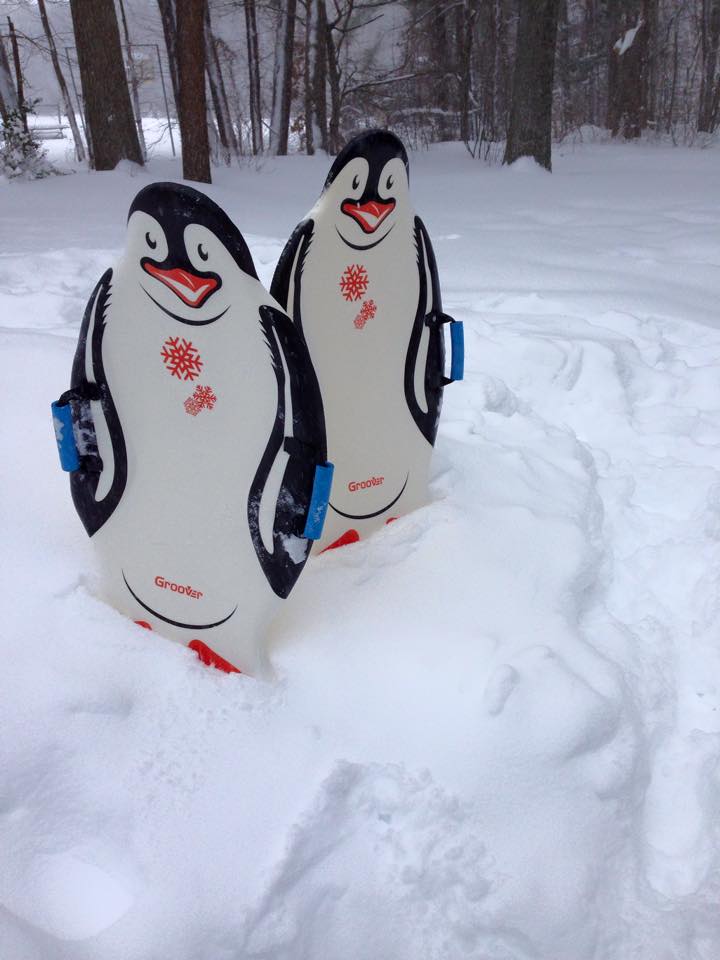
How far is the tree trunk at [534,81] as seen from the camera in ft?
18.8

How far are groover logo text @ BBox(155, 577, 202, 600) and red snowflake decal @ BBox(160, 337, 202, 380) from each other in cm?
35

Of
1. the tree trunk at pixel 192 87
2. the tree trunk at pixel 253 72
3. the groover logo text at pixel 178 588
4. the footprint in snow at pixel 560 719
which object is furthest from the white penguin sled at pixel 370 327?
the tree trunk at pixel 253 72

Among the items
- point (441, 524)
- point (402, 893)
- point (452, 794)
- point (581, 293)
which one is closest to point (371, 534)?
point (441, 524)

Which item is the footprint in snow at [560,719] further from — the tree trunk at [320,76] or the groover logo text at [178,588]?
the tree trunk at [320,76]

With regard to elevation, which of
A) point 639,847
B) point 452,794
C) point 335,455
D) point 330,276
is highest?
point 330,276

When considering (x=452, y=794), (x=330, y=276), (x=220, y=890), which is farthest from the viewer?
(x=330, y=276)

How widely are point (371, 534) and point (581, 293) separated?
75.0 inches

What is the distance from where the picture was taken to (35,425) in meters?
1.64

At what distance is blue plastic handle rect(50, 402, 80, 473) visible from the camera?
3.91 ft

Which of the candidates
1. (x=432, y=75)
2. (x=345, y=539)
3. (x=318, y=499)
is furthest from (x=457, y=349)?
(x=432, y=75)

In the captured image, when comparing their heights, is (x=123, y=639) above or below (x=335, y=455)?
below

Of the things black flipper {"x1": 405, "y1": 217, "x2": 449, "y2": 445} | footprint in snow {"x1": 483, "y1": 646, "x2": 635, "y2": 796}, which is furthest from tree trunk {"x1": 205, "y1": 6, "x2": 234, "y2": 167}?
footprint in snow {"x1": 483, "y1": 646, "x2": 635, "y2": 796}

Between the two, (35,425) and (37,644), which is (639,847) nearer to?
(37,644)

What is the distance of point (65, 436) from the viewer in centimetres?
121
